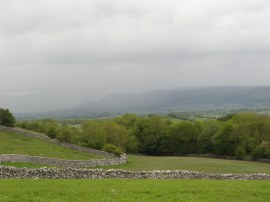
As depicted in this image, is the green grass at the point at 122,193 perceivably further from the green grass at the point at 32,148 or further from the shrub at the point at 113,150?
the shrub at the point at 113,150

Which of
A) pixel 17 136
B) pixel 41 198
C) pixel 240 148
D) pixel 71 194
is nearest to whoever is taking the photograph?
pixel 41 198

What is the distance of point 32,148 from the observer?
64.4 metres

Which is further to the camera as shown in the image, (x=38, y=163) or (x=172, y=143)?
(x=172, y=143)

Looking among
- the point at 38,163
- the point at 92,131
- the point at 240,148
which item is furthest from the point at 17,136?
the point at 240,148

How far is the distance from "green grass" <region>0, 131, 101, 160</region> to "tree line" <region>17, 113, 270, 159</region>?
1098 cm

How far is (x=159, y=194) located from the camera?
2125 cm

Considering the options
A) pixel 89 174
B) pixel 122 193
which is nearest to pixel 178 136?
pixel 89 174

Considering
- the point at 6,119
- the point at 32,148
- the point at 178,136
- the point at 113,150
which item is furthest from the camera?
the point at 178,136

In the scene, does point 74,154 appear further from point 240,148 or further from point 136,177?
point 240,148

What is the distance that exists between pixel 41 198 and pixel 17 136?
5741 centimetres

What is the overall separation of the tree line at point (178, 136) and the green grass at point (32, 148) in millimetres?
10978

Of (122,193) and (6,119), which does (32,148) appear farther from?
(122,193)

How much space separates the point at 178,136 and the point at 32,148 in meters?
62.8

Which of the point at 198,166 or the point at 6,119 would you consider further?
the point at 6,119
